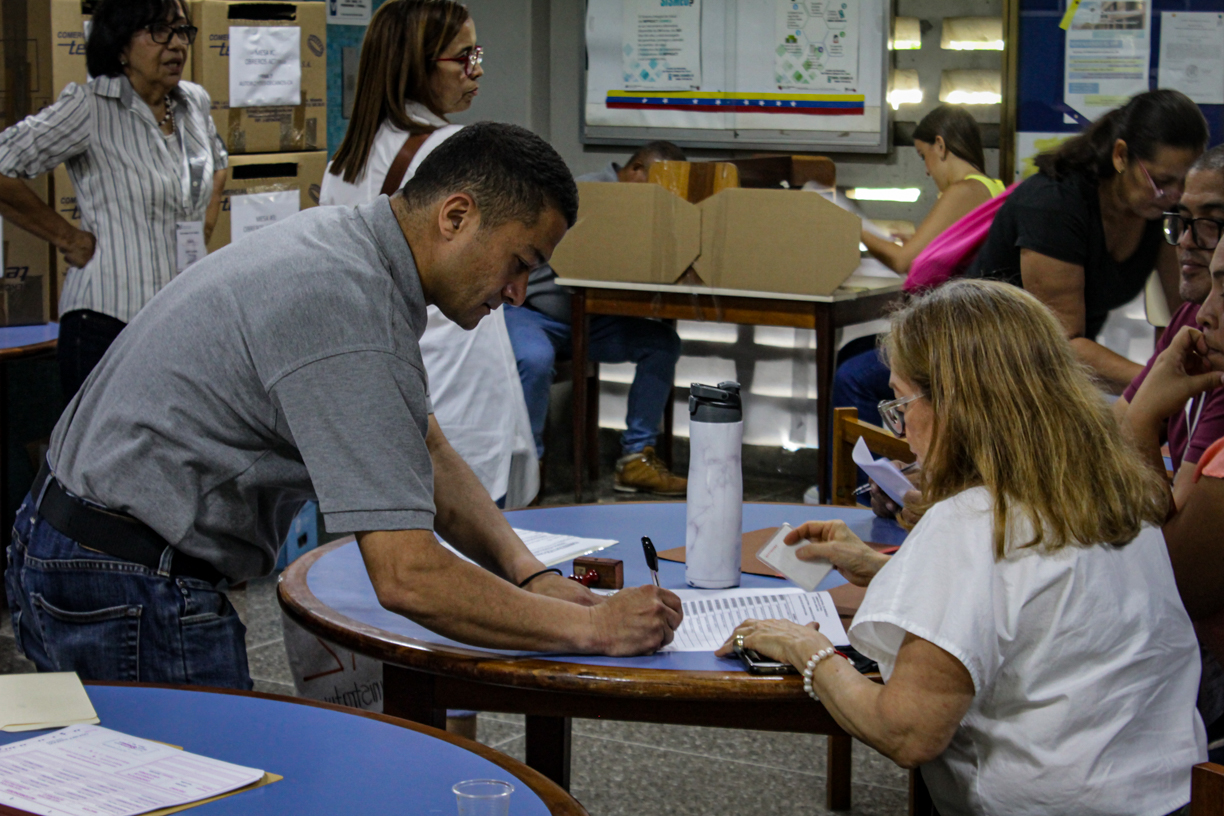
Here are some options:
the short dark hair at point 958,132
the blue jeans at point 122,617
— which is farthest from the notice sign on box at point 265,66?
the blue jeans at point 122,617

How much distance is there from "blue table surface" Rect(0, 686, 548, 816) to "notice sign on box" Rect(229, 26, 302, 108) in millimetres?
3302

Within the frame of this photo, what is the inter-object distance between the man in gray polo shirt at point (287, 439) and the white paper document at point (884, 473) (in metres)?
0.56

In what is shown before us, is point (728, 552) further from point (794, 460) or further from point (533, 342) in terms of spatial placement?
point (794, 460)

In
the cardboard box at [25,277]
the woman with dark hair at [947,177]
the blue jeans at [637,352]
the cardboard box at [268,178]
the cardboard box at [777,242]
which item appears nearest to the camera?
the cardboard box at [25,277]

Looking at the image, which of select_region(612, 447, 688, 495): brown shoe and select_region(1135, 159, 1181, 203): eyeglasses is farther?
select_region(612, 447, 688, 495): brown shoe

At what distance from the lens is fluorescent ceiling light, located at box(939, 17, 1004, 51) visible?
5.31 m

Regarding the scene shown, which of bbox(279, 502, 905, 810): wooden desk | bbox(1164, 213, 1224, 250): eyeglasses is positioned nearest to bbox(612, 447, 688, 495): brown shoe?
bbox(1164, 213, 1224, 250): eyeglasses

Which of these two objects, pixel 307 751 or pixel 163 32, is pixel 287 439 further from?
pixel 163 32

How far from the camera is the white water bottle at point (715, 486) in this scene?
1.77 meters

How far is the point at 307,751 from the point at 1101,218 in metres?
2.48

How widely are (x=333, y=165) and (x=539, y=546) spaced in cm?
145

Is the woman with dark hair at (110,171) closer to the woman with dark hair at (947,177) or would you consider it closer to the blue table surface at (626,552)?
the blue table surface at (626,552)

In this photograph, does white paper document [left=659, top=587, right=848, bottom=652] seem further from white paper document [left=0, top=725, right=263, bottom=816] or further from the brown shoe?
the brown shoe

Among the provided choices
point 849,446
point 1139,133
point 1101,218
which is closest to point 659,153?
point 1101,218
